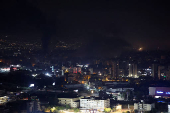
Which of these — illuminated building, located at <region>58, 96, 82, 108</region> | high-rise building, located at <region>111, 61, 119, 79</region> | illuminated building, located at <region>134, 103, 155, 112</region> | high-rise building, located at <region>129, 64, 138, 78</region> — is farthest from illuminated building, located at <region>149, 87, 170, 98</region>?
high-rise building, located at <region>129, 64, 138, 78</region>

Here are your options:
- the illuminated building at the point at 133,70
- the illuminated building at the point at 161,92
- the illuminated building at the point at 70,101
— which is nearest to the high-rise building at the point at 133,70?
the illuminated building at the point at 133,70

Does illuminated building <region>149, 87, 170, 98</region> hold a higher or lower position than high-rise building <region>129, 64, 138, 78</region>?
lower

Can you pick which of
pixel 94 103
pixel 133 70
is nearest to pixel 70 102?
pixel 94 103

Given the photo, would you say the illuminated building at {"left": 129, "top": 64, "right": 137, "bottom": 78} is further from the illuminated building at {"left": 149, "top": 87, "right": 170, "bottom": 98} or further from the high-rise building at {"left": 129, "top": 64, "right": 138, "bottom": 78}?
the illuminated building at {"left": 149, "top": 87, "right": 170, "bottom": 98}

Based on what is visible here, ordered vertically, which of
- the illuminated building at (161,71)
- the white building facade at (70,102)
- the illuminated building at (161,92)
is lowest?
the white building facade at (70,102)

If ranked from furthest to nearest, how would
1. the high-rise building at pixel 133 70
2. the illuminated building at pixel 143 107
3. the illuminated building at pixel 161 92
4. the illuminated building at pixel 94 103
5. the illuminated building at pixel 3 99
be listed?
the high-rise building at pixel 133 70 < the illuminated building at pixel 161 92 < the illuminated building at pixel 3 99 < the illuminated building at pixel 94 103 < the illuminated building at pixel 143 107

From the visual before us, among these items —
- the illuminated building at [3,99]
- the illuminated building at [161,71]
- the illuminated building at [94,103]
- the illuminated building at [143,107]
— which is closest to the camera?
the illuminated building at [143,107]

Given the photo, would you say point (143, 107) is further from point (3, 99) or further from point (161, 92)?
point (3, 99)

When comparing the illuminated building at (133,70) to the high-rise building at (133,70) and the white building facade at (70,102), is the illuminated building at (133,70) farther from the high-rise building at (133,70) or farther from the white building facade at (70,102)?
the white building facade at (70,102)

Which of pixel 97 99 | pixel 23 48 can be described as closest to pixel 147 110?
pixel 97 99
